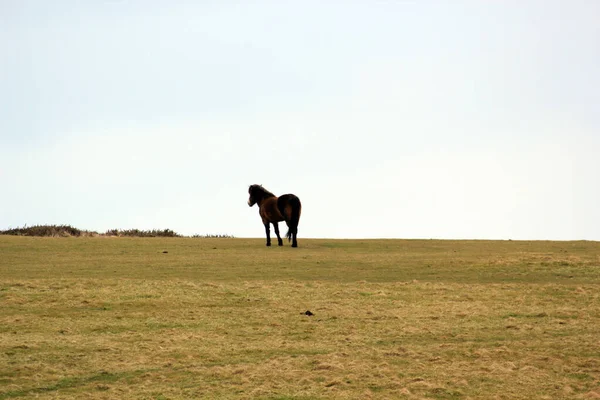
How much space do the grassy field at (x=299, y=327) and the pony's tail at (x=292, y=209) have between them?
4137 mm

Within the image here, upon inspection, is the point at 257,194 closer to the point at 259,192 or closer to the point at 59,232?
the point at 259,192

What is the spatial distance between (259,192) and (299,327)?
50.5 feet

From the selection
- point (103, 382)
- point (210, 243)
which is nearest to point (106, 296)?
point (103, 382)

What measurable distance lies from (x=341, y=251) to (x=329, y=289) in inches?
357

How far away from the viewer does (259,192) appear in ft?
94.8

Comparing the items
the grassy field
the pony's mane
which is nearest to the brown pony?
the pony's mane

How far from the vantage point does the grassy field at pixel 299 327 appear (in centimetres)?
1050

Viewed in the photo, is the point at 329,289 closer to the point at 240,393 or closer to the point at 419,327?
the point at 419,327

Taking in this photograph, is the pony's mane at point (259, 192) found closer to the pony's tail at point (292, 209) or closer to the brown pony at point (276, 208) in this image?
the brown pony at point (276, 208)

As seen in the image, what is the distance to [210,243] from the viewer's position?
29828 millimetres

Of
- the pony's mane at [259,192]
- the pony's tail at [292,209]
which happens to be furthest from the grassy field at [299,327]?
the pony's mane at [259,192]

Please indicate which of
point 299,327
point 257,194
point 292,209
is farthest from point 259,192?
point 299,327

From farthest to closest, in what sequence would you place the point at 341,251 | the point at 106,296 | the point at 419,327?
the point at 341,251
the point at 106,296
the point at 419,327

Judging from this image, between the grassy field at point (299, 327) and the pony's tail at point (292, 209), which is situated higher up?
the pony's tail at point (292, 209)
